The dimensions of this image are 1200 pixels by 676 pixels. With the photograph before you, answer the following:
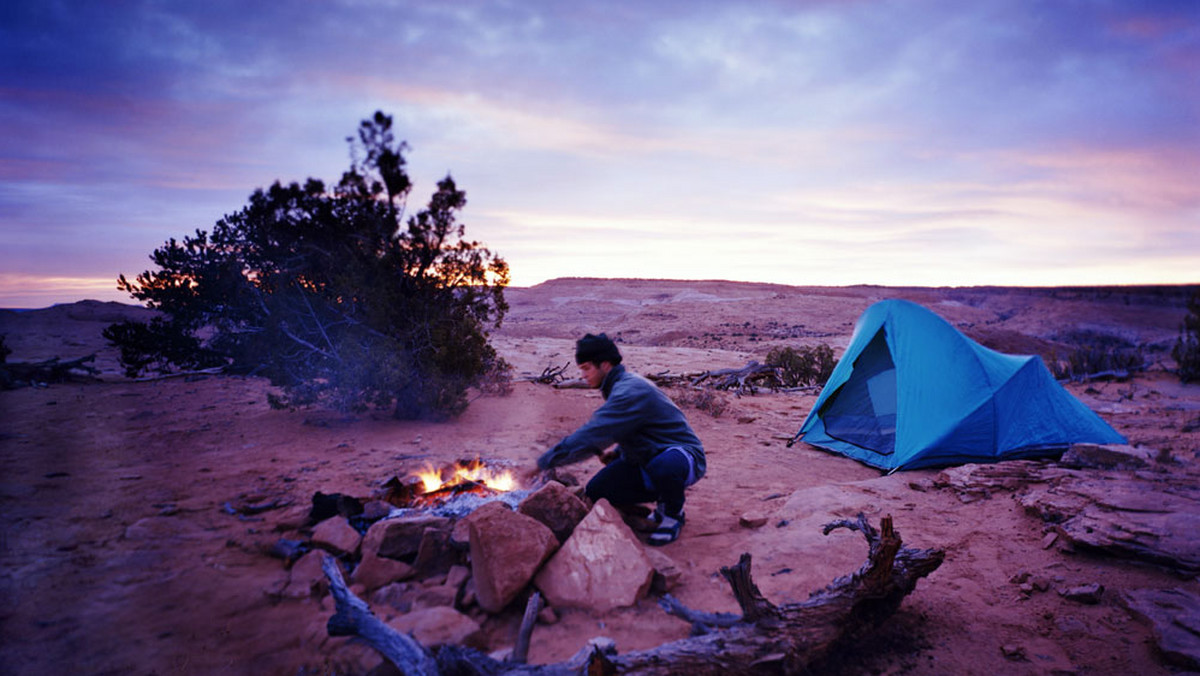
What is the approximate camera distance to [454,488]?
178 inches

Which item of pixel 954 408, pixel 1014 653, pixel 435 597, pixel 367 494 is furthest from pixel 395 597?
pixel 954 408

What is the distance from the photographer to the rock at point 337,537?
11.7 ft

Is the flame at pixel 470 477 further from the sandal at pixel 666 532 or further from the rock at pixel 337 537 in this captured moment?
the sandal at pixel 666 532

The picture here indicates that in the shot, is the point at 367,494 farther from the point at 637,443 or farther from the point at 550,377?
the point at 550,377

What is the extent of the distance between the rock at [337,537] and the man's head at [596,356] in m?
2.02

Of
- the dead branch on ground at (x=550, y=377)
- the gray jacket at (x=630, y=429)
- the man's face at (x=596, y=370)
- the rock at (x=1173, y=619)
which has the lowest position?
the rock at (x=1173, y=619)

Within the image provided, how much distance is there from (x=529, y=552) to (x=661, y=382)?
857 cm

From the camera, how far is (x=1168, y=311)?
26922 mm

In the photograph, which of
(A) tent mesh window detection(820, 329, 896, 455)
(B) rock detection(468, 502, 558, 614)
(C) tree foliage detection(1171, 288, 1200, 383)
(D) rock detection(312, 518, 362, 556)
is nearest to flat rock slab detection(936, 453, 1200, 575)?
(A) tent mesh window detection(820, 329, 896, 455)

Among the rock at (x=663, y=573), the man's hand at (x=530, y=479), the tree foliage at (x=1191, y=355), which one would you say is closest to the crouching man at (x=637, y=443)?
the rock at (x=663, y=573)

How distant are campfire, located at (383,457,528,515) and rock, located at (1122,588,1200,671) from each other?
371 centimetres

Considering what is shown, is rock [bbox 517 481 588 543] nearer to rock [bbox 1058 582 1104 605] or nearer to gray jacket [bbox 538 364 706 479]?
gray jacket [bbox 538 364 706 479]

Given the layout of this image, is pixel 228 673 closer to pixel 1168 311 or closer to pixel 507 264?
pixel 507 264

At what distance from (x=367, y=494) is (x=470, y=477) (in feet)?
3.05
